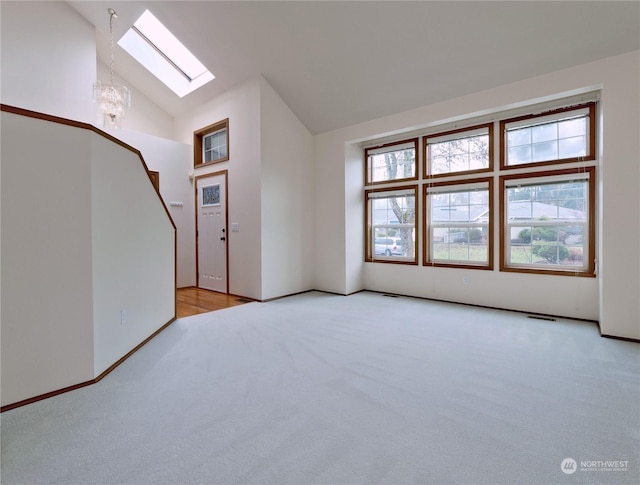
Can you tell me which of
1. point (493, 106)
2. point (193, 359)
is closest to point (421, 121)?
point (493, 106)

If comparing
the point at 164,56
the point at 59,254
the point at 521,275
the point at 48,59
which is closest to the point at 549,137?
the point at 521,275

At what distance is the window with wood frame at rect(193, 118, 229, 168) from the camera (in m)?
5.48

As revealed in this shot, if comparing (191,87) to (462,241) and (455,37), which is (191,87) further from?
(462,241)

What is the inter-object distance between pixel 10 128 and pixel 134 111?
501cm

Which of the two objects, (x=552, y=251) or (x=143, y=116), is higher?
(x=143, y=116)

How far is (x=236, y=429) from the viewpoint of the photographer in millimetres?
1703

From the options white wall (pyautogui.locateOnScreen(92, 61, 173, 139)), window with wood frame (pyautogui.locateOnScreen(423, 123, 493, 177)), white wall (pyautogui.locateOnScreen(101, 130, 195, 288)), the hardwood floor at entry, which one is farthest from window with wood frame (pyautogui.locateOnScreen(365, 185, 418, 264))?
white wall (pyautogui.locateOnScreen(92, 61, 173, 139))

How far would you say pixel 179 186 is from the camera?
5.95 meters

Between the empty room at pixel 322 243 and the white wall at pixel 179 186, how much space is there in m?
0.05

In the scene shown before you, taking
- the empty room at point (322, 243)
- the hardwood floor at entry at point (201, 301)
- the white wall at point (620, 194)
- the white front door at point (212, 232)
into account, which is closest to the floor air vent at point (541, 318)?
the empty room at point (322, 243)

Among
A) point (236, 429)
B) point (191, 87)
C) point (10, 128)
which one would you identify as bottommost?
point (236, 429)

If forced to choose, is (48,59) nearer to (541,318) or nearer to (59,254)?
(59,254)

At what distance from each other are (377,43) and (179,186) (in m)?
4.16

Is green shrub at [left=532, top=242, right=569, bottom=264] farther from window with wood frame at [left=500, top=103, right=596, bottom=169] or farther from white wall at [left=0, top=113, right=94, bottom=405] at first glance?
white wall at [left=0, top=113, right=94, bottom=405]
